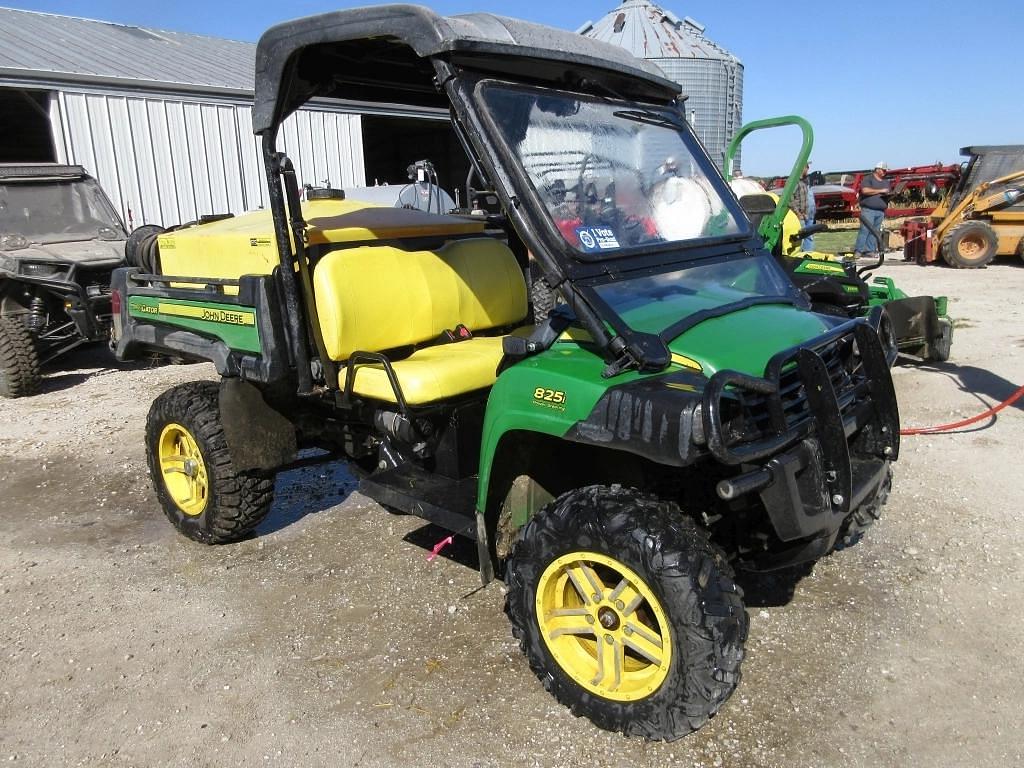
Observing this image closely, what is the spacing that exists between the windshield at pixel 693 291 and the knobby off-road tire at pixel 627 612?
62cm

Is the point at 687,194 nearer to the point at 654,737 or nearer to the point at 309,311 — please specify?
the point at 309,311

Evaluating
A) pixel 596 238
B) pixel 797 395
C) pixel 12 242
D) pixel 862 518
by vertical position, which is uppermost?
pixel 596 238

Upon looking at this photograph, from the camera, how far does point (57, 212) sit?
921 cm

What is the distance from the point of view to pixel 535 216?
A: 2.90 m

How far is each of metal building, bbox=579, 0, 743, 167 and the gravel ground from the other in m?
10.9

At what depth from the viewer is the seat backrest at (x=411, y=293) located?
3.56m

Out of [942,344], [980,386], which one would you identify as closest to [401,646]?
[980,386]

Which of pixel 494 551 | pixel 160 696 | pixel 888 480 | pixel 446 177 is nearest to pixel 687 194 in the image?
pixel 888 480

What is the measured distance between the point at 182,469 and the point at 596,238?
268cm

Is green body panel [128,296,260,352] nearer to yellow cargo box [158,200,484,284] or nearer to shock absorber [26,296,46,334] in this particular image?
yellow cargo box [158,200,484,284]

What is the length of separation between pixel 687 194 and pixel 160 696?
290cm

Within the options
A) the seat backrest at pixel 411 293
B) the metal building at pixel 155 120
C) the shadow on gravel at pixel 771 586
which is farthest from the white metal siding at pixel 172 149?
the shadow on gravel at pixel 771 586

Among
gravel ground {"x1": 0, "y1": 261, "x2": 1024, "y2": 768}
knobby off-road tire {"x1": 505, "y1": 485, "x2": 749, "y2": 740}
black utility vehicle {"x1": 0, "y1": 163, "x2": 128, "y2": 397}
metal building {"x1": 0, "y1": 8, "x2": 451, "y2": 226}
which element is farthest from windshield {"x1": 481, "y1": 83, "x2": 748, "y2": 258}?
metal building {"x1": 0, "y1": 8, "x2": 451, "y2": 226}

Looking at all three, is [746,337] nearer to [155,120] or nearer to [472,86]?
[472,86]
